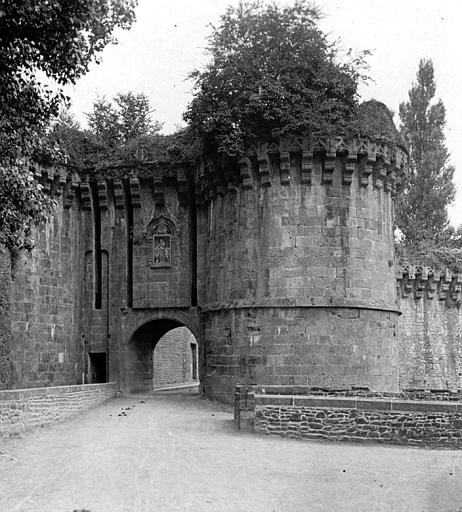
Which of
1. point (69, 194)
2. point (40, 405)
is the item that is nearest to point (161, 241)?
point (69, 194)

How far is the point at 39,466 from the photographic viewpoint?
11133 mm

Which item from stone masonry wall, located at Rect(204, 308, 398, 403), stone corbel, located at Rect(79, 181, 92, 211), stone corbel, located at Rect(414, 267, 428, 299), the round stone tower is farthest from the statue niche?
stone corbel, located at Rect(414, 267, 428, 299)

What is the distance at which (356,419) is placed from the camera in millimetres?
13438

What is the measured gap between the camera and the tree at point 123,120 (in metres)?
25.8

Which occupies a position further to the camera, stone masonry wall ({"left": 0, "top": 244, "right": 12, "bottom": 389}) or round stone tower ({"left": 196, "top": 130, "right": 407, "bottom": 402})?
stone masonry wall ({"left": 0, "top": 244, "right": 12, "bottom": 389})

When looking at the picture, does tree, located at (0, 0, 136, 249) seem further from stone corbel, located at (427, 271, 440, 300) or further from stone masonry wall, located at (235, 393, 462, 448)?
stone corbel, located at (427, 271, 440, 300)

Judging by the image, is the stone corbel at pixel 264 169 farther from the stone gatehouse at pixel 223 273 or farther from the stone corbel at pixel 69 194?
the stone corbel at pixel 69 194

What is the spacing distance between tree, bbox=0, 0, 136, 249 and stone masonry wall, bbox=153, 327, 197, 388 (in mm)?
18794

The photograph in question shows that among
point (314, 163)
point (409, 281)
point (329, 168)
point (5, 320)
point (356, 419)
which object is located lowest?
point (356, 419)

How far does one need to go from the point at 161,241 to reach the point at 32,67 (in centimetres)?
1148

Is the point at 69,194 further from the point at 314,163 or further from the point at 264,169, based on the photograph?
the point at 314,163

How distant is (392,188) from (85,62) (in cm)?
1104

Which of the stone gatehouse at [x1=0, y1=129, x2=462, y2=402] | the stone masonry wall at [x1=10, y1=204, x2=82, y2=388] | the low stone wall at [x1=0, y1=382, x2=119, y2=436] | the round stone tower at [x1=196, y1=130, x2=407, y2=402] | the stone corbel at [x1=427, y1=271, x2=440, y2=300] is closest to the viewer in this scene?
the low stone wall at [x1=0, y1=382, x2=119, y2=436]

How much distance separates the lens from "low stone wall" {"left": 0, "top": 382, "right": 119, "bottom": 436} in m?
13.7
